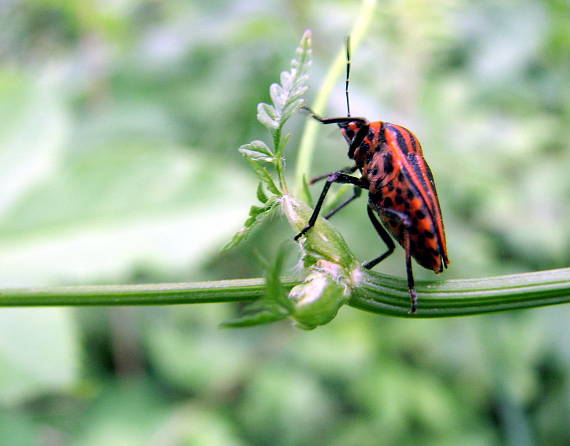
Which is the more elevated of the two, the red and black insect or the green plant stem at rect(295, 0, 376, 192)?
the green plant stem at rect(295, 0, 376, 192)

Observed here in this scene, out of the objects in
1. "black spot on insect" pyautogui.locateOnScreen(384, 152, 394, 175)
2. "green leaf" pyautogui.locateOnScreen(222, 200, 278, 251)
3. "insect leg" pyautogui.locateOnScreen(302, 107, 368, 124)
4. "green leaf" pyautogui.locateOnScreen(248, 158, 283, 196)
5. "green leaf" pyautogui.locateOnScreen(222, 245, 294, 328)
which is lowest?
"green leaf" pyautogui.locateOnScreen(222, 245, 294, 328)

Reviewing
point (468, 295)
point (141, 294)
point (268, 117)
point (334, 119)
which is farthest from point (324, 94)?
point (141, 294)

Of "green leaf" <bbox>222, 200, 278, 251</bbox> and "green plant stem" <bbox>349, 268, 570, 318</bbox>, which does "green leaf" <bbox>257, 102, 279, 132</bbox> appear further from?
"green plant stem" <bbox>349, 268, 570, 318</bbox>

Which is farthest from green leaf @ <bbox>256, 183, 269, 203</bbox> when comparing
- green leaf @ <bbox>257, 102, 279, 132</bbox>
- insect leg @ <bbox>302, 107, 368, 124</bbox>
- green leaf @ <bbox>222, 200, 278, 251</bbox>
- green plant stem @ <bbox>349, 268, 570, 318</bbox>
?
insect leg @ <bbox>302, 107, 368, 124</bbox>

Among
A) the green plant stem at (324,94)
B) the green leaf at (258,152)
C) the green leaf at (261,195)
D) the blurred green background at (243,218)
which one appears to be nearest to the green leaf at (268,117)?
the green leaf at (258,152)

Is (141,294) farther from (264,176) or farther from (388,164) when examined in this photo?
(388,164)

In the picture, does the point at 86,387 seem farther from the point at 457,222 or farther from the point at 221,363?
the point at 457,222
